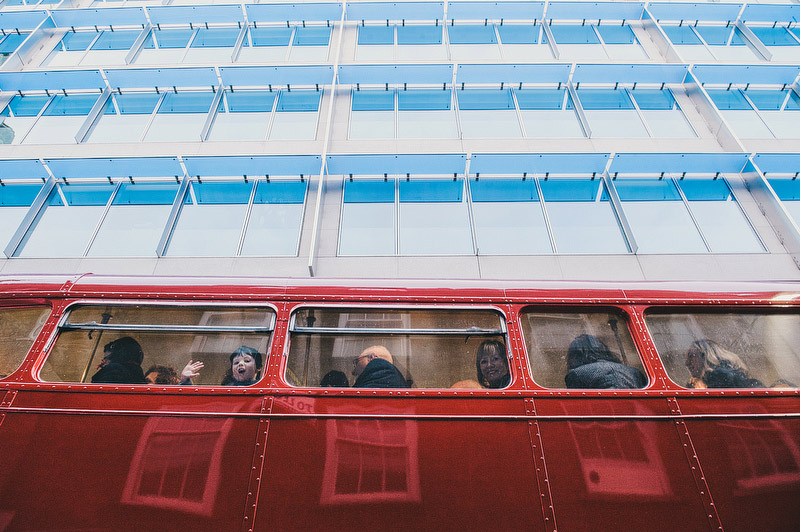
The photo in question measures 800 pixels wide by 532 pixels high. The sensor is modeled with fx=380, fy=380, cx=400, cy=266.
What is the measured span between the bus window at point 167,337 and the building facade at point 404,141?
3.84 meters

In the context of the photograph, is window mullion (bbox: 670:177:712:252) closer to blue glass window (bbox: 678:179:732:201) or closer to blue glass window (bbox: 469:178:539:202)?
blue glass window (bbox: 678:179:732:201)

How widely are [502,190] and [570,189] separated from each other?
1.61 meters

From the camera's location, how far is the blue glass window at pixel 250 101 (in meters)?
10.6

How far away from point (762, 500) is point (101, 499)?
190 inches

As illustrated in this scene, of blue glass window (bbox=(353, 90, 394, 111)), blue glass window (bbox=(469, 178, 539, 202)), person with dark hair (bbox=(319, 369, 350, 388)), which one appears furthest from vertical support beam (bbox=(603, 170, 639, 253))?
person with dark hair (bbox=(319, 369, 350, 388))

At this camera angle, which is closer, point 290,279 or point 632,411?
point 632,411

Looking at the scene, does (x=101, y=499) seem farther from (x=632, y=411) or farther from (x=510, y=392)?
(x=632, y=411)

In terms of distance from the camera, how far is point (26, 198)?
8.73 metres

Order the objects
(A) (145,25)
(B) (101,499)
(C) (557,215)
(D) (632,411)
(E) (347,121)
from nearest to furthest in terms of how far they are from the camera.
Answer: (B) (101,499)
(D) (632,411)
(C) (557,215)
(E) (347,121)
(A) (145,25)

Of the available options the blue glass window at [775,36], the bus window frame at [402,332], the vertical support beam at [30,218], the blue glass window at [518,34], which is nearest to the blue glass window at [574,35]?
the blue glass window at [518,34]

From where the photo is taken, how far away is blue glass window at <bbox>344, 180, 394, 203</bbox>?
8961 millimetres

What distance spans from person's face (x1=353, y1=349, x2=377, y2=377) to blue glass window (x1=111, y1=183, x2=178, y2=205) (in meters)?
7.64

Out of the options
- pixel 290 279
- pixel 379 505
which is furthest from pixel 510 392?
pixel 290 279

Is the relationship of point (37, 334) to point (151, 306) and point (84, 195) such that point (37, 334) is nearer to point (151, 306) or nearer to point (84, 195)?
point (151, 306)
